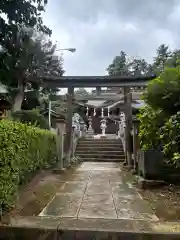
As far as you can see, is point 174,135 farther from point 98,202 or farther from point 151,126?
point 98,202

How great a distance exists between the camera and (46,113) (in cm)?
1426

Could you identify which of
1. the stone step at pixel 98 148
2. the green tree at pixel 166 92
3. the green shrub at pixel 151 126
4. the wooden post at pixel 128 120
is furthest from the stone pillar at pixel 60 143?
the stone step at pixel 98 148

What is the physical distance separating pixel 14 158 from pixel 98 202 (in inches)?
74.7

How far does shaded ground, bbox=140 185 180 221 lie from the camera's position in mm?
4184

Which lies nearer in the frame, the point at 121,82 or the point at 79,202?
the point at 79,202

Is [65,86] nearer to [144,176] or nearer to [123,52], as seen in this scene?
[144,176]

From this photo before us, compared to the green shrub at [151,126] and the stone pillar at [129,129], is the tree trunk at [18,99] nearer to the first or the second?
the stone pillar at [129,129]

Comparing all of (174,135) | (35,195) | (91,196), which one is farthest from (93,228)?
(174,135)

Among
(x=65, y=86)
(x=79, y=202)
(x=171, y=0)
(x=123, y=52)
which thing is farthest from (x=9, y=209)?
(x=123, y=52)

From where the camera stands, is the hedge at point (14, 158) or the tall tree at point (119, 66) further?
the tall tree at point (119, 66)

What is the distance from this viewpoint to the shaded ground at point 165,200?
13.7 ft

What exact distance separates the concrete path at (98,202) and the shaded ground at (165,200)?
0.15 meters

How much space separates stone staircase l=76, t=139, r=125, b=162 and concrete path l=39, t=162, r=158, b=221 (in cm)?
649

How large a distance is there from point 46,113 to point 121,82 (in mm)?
5245
